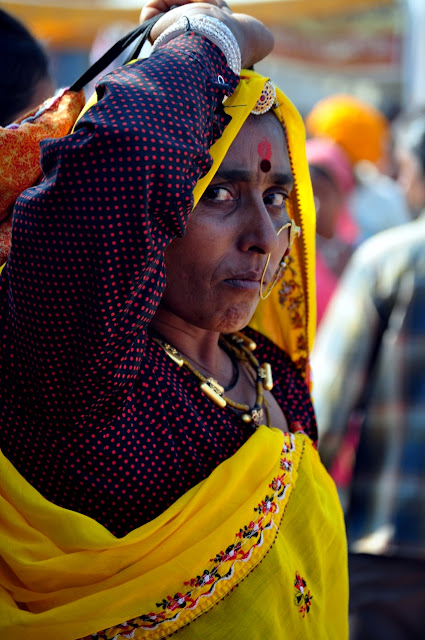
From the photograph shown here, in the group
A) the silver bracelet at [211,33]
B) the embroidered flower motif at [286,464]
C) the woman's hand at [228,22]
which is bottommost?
the embroidered flower motif at [286,464]

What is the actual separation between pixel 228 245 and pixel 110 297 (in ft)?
1.30

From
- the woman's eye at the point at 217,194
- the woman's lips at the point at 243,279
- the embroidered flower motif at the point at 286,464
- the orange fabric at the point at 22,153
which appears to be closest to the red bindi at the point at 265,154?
the woman's eye at the point at 217,194

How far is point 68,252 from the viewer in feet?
4.53

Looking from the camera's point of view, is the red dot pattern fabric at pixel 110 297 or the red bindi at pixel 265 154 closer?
the red dot pattern fabric at pixel 110 297

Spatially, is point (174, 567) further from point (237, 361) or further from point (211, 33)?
point (211, 33)

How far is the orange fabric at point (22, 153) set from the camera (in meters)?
1.64

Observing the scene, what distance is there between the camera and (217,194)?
1.70 meters

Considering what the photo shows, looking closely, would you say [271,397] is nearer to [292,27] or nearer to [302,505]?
[302,505]

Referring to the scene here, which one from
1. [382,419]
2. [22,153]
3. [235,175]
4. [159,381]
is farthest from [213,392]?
[382,419]

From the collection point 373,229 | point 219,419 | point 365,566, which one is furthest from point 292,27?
point 219,419

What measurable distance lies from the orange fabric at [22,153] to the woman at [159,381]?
0.21 meters

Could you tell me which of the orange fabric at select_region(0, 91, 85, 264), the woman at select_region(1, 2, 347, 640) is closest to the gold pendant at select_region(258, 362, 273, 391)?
the woman at select_region(1, 2, 347, 640)

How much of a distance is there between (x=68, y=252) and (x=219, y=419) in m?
0.60

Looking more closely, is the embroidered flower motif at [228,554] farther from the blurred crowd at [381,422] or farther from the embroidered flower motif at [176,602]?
the blurred crowd at [381,422]
